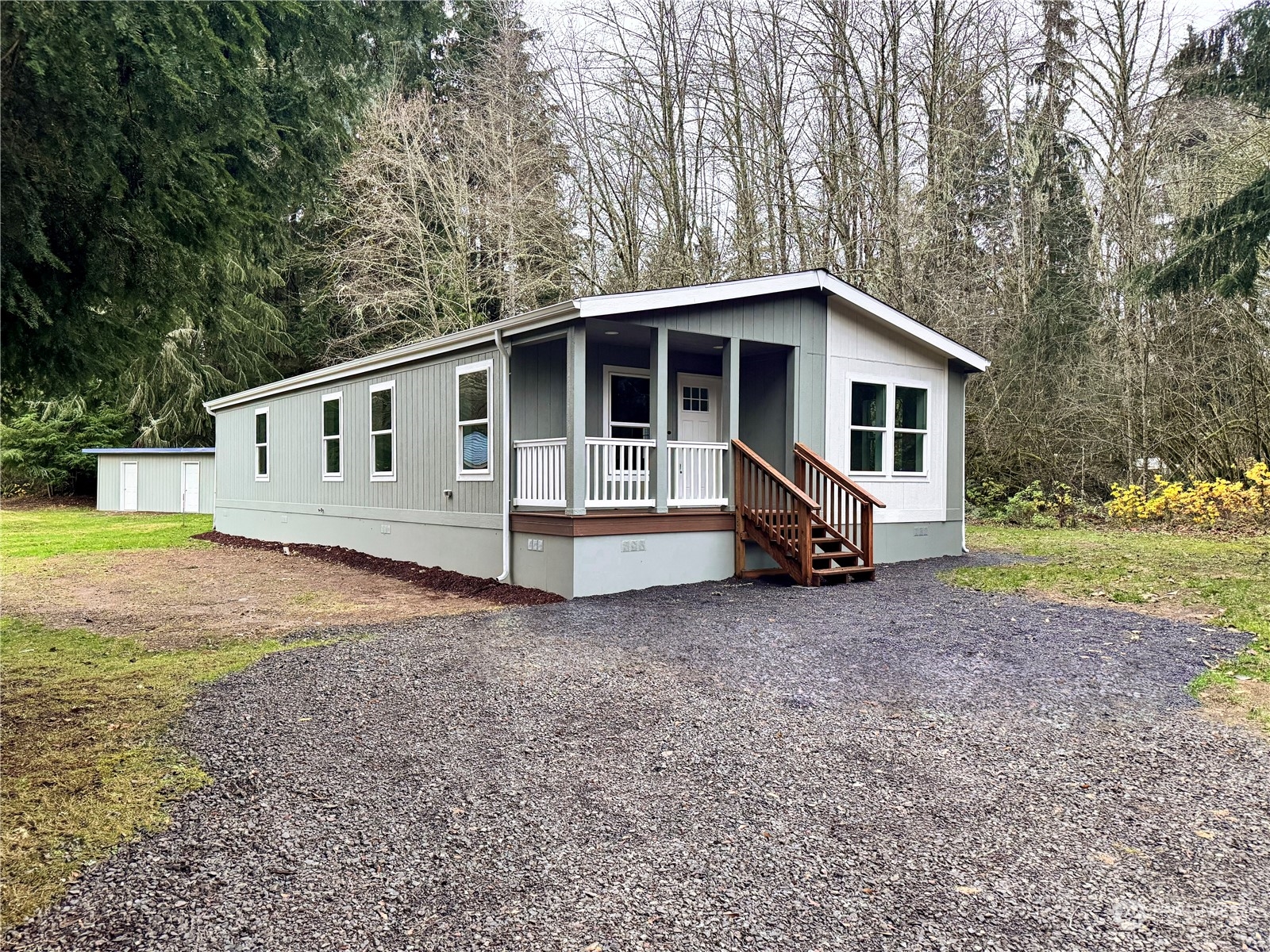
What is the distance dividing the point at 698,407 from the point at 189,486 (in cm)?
1790

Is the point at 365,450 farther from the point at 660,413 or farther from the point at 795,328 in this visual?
the point at 795,328

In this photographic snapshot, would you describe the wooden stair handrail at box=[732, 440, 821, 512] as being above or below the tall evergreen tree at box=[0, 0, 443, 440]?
below

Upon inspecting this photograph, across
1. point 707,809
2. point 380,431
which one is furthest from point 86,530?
point 707,809

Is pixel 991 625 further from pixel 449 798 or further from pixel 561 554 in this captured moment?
pixel 449 798

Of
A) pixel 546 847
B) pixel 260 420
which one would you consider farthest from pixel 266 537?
pixel 546 847

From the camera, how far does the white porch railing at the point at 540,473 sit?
895 centimetres

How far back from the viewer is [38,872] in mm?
2822

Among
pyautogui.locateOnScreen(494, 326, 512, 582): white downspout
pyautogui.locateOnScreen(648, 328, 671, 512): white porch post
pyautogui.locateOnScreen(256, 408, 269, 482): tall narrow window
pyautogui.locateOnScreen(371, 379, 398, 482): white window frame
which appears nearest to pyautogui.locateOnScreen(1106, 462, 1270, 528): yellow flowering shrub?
pyautogui.locateOnScreen(648, 328, 671, 512): white porch post

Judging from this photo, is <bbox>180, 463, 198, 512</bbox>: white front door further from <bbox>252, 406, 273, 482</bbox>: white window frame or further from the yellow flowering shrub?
the yellow flowering shrub

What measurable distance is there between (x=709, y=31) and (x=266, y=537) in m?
13.2

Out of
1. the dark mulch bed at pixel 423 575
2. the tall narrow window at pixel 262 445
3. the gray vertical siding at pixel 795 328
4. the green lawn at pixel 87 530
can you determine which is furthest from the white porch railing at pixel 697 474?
the green lawn at pixel 87 530

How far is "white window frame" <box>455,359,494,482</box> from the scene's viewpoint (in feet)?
32.3

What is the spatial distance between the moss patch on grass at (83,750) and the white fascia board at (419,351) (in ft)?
12.9

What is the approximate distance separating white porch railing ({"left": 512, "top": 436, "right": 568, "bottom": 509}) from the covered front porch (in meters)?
0.01
